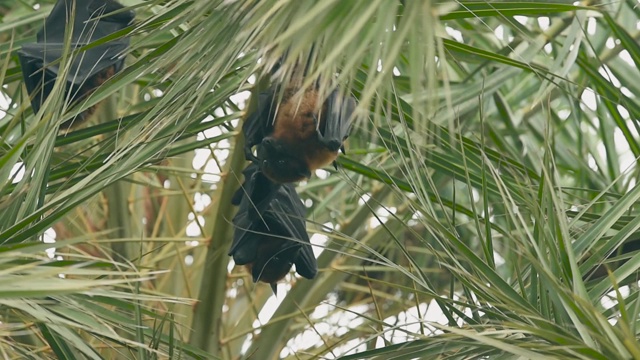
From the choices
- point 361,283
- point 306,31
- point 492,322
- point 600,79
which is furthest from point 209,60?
point 361,283

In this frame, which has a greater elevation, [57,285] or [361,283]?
[361,283]

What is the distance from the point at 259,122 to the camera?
1.57 meters

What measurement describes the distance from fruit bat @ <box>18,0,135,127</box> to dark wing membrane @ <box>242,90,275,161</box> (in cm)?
21

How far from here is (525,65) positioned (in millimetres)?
1389

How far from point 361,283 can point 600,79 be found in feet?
5.50

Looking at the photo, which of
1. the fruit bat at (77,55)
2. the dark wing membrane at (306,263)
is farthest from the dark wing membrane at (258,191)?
the fruit bat at (77,55)

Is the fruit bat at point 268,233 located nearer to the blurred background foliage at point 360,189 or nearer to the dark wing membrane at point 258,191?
the dark wing membrane at point 258,191

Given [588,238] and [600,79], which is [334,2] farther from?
[600,79]

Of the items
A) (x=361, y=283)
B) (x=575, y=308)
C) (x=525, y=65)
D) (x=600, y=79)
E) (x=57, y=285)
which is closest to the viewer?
(x=57, y=285)

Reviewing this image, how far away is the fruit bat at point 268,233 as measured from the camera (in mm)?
1693

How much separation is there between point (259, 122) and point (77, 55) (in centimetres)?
28

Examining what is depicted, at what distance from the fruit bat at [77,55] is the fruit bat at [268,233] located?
0.87ft

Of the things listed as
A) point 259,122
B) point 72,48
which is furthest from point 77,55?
point 259,122

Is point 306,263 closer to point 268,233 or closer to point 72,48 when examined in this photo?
point 268,233
